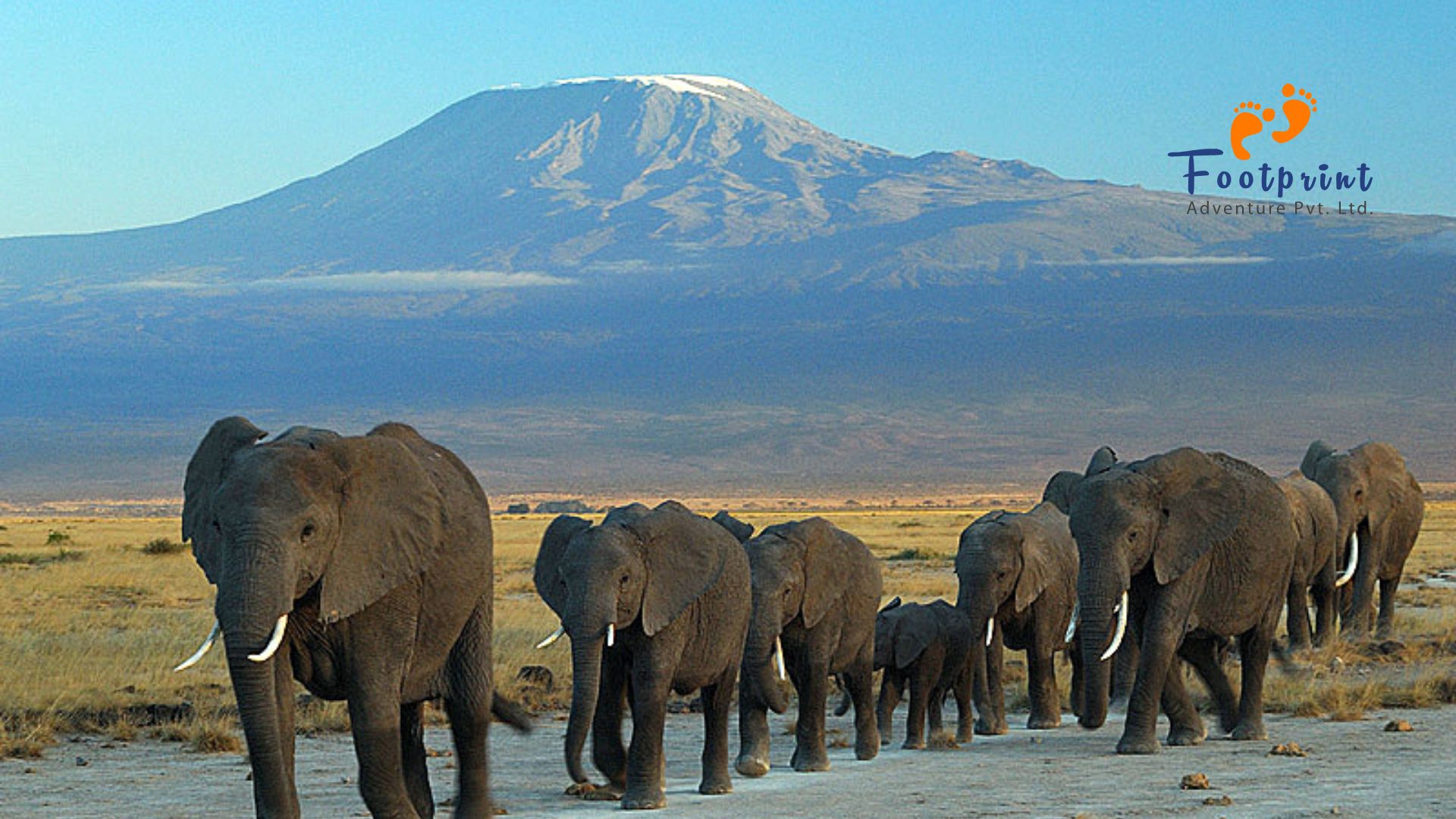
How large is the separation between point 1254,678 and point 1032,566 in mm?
2152

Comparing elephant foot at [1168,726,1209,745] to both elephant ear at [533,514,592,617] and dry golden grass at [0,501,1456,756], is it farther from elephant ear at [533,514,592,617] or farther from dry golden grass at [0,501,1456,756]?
elephant ear at [533,514,592,617]

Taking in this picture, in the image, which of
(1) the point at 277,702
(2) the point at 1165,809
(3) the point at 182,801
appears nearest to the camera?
(1) the point at 277,702

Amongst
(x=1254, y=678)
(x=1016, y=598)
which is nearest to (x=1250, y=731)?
(x=1254, y=678)

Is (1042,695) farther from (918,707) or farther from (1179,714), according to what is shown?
(1179,714)

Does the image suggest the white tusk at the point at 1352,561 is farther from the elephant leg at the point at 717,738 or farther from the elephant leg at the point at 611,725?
the elephant leg at the point at 611,725

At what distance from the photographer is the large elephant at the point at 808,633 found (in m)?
16.8

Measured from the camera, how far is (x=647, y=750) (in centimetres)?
1468

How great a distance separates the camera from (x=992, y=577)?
62.9ft

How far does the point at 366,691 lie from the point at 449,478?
5.12 feet

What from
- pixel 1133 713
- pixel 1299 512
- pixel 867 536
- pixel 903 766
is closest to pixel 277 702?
pixel 903 766

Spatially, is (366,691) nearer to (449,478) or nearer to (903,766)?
(449,478)

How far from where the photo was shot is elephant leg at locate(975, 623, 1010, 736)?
19734 mm

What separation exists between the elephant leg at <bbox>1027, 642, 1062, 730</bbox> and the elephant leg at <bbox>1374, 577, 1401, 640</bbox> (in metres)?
9.72

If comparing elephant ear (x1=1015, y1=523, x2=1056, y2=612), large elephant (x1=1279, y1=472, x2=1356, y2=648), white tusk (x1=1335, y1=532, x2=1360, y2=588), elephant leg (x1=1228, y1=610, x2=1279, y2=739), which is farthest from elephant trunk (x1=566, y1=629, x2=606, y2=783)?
white tusk (x1=1335, y1=532, x2=1360, y2=588)
